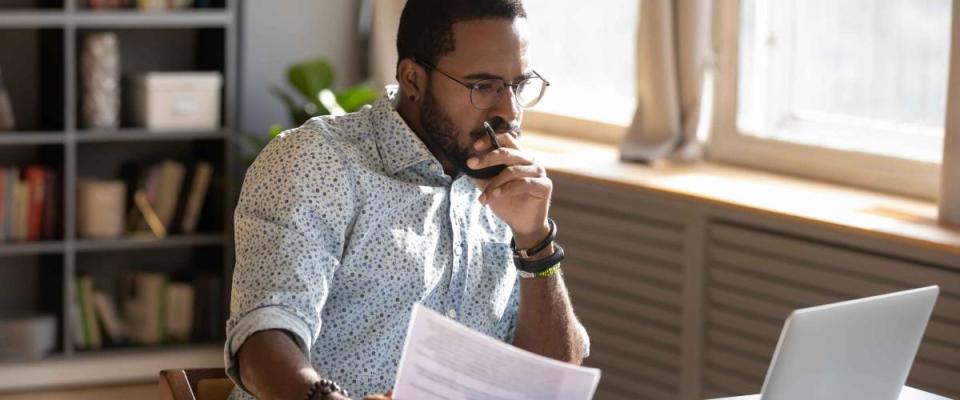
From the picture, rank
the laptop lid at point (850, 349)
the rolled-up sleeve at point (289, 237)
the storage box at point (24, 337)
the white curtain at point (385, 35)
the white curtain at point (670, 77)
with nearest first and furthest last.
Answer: the laptop lid at point (850, 349), the rolled-up sleeve at point (289, 237), the white curtain at point (670, 77), the storage box at point (24, 337), the white curtain at point (385, 35)

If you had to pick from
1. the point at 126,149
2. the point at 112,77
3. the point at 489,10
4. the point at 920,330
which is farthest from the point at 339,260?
the point at 126,149

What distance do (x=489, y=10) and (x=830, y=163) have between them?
1.81 metres

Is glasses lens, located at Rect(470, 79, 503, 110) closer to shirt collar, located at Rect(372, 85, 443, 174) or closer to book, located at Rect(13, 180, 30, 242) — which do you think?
shirt collar, located at Rect(372, 85, 443, 174)

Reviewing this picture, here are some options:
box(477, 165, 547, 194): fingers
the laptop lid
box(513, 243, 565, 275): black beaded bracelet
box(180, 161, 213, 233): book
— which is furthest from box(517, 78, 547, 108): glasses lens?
box(180, 161, 213, 233): book

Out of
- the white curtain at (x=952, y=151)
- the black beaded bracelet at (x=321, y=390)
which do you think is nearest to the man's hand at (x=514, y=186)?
the black beaded bracelet at (x=321, y=390)

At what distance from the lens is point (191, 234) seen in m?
4.55

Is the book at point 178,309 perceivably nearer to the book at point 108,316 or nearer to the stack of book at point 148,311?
the stack of book at point 148,311

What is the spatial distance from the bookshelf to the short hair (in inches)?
91.9

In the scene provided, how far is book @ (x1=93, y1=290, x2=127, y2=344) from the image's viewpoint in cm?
448

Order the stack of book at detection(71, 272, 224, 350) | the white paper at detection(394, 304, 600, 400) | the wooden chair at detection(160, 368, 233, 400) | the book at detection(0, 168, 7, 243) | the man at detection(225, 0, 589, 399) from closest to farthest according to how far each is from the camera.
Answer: the white paper at detection(394, 304, 600, 400) < the man at detection(225, 0, 589, 399) < the wooden chair at detection(160, 368, 233, 400) < the book at detection(0, 168, 7, 243) < the stack of book at detection(71, 272, 224, 350)

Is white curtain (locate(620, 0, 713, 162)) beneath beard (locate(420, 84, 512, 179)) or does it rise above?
beneath

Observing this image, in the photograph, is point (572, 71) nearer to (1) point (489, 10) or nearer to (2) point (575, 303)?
(2) point (575, 303)

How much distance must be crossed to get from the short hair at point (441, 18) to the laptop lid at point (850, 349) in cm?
68

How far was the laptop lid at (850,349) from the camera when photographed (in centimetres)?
164
